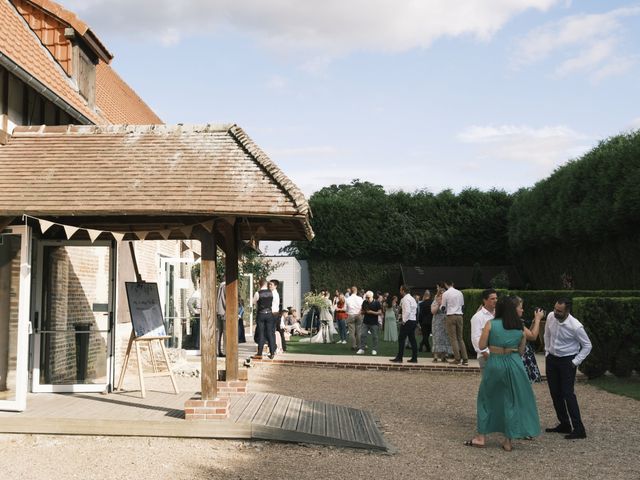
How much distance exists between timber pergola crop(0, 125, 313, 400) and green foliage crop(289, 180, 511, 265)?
26.3 m

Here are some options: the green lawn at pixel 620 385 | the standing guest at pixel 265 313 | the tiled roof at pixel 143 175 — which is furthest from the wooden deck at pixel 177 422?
the standing guest at pixel 265 313

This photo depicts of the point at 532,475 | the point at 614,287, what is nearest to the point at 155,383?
the point at 532,475

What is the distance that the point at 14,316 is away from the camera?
879 cm

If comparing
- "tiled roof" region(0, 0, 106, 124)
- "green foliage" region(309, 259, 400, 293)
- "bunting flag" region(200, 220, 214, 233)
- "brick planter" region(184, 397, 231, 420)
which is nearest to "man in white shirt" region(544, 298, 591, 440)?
"brick planter" region(184, 397, 231, 420)

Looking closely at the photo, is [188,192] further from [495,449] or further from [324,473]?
[495,449]

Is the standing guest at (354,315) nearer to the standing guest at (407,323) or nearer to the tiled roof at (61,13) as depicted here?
the standing guest at (407,323)

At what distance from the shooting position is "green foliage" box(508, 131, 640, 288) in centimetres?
2188

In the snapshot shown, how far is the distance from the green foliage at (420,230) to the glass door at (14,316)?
26.9 m

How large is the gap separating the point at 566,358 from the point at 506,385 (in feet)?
4.08

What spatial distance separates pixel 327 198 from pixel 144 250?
21.8m

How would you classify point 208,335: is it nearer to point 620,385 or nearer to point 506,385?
point 506,385

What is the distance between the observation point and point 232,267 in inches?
378

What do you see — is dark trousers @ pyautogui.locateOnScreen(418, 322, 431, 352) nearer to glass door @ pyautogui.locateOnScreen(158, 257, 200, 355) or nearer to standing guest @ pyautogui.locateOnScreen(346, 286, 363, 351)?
standing guest @ pyautogui.locateOnScreen(346, 286, 363, 351)

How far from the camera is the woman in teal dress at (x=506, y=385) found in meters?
7.25
